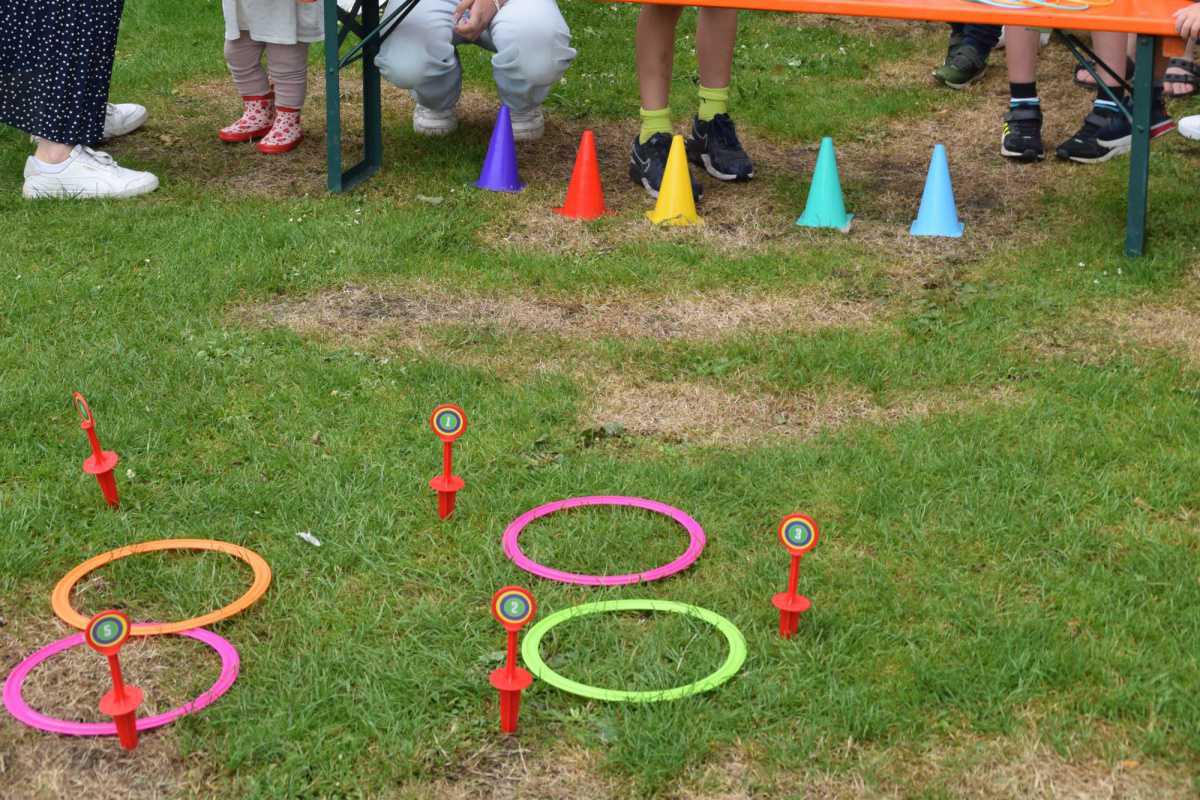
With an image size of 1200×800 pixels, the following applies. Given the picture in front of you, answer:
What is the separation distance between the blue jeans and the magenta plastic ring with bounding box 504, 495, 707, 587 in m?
5.02

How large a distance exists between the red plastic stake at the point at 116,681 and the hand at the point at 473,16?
370cm

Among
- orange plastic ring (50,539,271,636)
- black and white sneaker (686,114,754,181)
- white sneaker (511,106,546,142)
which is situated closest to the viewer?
orange plastic ring (50,539,271,636)

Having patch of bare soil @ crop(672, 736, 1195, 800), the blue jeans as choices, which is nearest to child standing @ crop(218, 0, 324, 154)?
the blue jeans

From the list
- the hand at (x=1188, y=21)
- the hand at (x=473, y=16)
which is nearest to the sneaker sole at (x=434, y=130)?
the hand at (x=473, y=16)

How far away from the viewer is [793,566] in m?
2.73

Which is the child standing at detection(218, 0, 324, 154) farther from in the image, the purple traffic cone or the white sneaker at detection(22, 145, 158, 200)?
the purple traffic cone

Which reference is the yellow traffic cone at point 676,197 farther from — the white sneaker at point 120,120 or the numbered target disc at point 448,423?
the white sneaker at point 120,120

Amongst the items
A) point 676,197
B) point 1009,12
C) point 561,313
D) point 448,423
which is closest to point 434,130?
point 676,197

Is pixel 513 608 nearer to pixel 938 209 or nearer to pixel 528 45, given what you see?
pixel 938 209

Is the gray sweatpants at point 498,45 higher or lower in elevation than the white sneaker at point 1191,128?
higher

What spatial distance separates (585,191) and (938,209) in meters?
1.38

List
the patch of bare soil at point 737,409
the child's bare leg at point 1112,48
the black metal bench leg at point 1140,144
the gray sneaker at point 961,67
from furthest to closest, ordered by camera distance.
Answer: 1. the gray sneaker at point 961,67
2. the child's bare leg at point 1112,48
3. the black metal bench leg at point 1140,144
4. the patch of bare soil at point 737,409

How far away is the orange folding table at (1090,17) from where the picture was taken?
456 cm

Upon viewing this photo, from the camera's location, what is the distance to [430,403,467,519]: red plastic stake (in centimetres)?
303
